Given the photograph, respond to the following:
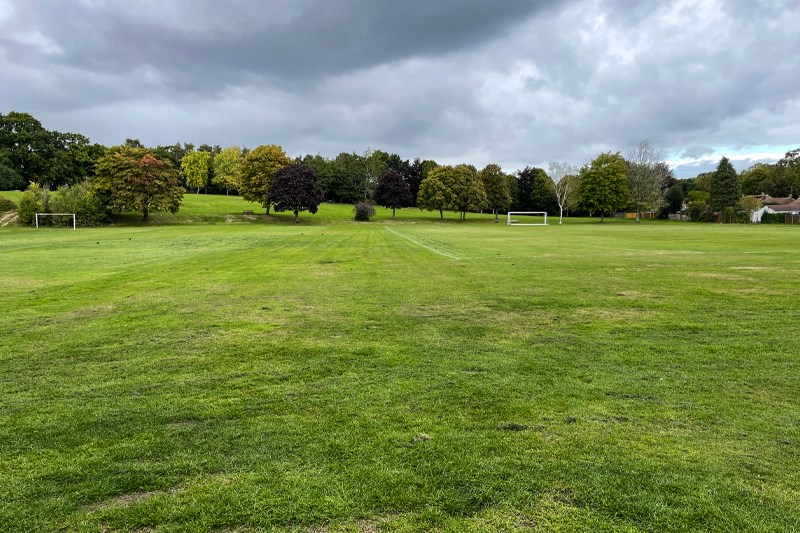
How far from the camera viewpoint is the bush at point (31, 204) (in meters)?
52.9

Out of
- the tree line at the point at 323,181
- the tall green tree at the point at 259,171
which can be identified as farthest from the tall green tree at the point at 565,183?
the tall green tree at the point at 259,171

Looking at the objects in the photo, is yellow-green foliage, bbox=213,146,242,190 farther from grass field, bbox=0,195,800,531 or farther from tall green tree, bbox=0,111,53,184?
grass field, bbox=0,195,800,531

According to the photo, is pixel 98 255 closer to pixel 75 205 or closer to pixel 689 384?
pixel 689 384

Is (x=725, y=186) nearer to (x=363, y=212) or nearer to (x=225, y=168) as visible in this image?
(x=363, y=212)

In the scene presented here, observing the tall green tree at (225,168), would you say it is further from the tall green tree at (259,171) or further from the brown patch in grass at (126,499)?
the brown patch in grass at (126,499)

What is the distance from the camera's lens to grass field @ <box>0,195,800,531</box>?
296cm

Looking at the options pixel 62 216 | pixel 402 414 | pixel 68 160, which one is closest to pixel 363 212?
pixel 62 216

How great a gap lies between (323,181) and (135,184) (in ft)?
168

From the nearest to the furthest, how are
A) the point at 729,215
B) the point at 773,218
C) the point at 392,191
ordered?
the point at 773,218
the point at 729,215
the point at 392,191

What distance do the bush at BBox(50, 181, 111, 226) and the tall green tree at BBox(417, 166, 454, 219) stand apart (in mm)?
47394

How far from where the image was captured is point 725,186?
8125 cm

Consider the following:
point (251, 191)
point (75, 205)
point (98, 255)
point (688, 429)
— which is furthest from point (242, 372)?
point (251, 191)

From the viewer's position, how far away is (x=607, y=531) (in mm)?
2742

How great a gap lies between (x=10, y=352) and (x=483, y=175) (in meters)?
89.9
